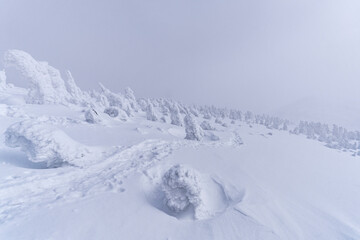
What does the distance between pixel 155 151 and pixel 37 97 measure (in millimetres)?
20548

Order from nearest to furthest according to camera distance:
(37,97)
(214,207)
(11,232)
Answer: (11,232) → (214,207) → (37,97)

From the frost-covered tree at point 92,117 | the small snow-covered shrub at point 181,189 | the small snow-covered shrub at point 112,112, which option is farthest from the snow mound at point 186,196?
the small snow-covered shrub at point 112,112

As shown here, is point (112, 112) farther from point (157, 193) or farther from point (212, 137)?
point (157, 193)

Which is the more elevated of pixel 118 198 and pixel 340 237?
pixel 118 198

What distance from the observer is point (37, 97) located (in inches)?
925

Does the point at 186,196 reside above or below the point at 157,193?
above

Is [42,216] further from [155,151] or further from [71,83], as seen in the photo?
[71,83]

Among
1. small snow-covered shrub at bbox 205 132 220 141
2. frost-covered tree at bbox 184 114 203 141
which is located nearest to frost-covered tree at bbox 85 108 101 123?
frost-covered tree at bbox 184 114 203 141

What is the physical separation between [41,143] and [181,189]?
5.95m

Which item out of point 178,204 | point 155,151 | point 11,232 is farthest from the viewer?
point 155,151

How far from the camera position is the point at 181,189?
639 cm

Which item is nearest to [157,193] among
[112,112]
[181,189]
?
[181,189]

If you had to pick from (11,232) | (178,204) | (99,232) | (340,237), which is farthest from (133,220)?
(340,237)

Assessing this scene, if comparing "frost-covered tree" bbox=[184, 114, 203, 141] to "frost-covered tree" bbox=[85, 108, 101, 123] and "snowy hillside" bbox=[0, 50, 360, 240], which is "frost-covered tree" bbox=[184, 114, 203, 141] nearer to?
"snowy hillside" bbox=[0, 50, 360, 240]
